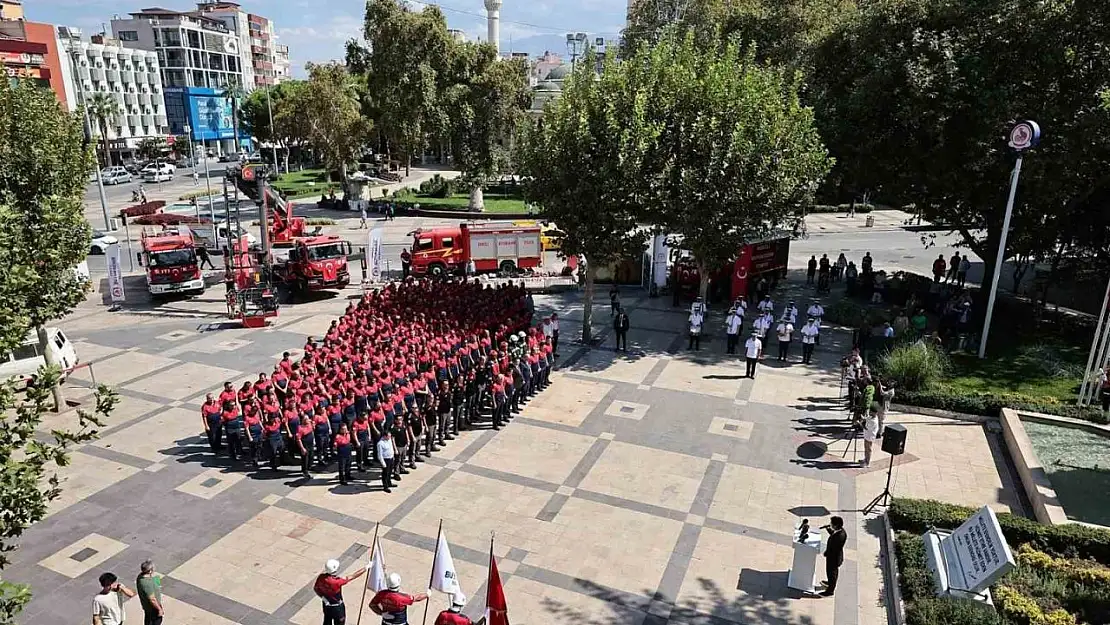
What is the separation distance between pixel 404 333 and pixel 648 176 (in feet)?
26.3

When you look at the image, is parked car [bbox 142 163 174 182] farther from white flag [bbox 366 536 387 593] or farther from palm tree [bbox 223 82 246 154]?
white flag [bbox 366 536 387 593]

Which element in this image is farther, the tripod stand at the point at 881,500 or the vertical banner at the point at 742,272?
the vertical banner at the point at 742,272

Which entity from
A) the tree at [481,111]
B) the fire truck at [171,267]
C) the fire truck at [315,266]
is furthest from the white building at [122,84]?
the fire truck at [315,266]

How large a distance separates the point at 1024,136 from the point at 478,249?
2046 cm

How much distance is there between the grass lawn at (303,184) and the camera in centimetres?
6219

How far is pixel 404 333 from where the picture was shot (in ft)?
59.3

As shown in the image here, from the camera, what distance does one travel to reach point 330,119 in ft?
161

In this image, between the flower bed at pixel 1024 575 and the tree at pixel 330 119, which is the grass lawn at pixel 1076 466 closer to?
the flower bed at pixel 1024 575

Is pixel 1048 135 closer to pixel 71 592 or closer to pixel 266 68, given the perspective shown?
pixel 71 592

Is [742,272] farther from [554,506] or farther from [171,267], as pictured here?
[171,267]

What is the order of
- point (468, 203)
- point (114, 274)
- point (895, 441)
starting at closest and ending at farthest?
point (895, 441) < point (114, 274) < point (468, 203)

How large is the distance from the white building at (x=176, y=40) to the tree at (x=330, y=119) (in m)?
61.7

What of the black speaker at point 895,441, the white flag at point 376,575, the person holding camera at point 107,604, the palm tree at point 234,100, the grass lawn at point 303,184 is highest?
the palm tree at point 234,100

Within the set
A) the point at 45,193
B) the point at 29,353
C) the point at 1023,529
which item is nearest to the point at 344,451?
the point at 45,193
